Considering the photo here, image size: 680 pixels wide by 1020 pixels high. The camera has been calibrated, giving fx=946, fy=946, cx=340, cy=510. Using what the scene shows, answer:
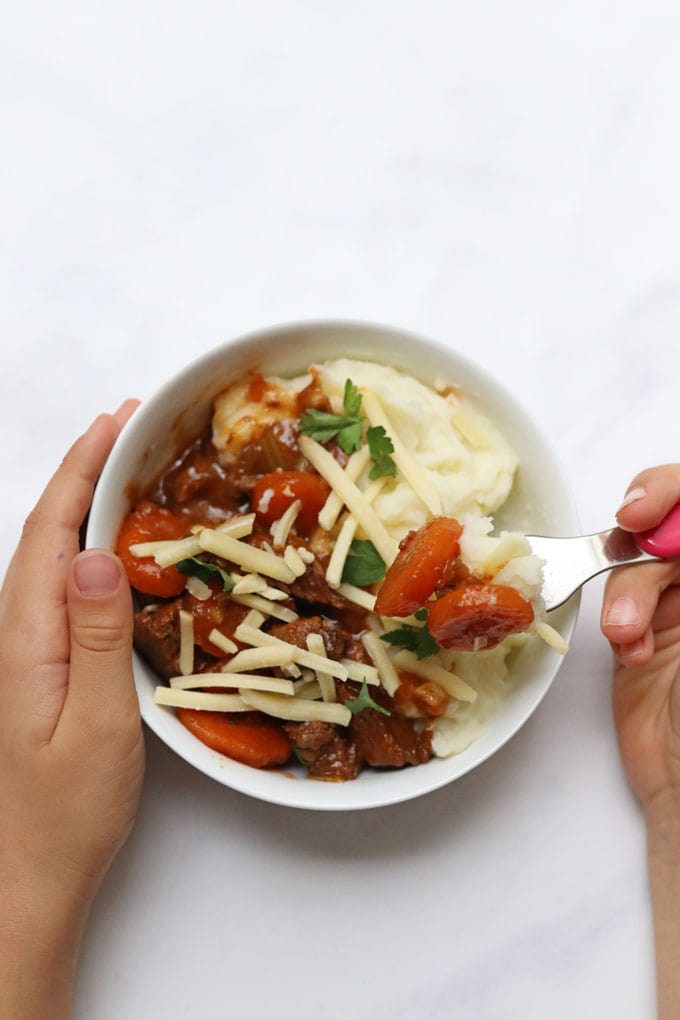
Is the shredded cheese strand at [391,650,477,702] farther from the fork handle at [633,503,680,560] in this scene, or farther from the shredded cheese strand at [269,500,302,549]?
the fork handle at [633,503,680,560]

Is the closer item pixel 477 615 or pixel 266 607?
pixel 477 615

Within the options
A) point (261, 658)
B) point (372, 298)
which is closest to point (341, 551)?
point (261, 658)

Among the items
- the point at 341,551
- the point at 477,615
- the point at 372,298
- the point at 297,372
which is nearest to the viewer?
the point at 477,615

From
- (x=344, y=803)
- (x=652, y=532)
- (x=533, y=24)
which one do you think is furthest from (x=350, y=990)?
(x=533, y=24)

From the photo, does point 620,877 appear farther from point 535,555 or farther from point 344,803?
point 535,555

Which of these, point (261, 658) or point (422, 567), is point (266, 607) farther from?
point (422, 567)

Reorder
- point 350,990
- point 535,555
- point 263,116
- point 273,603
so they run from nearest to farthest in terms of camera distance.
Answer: point 535,555 → point 273,603 → point 350,990 → point 263,116

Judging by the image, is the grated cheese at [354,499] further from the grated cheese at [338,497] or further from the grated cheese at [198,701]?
the grated cheese at [198,701]
